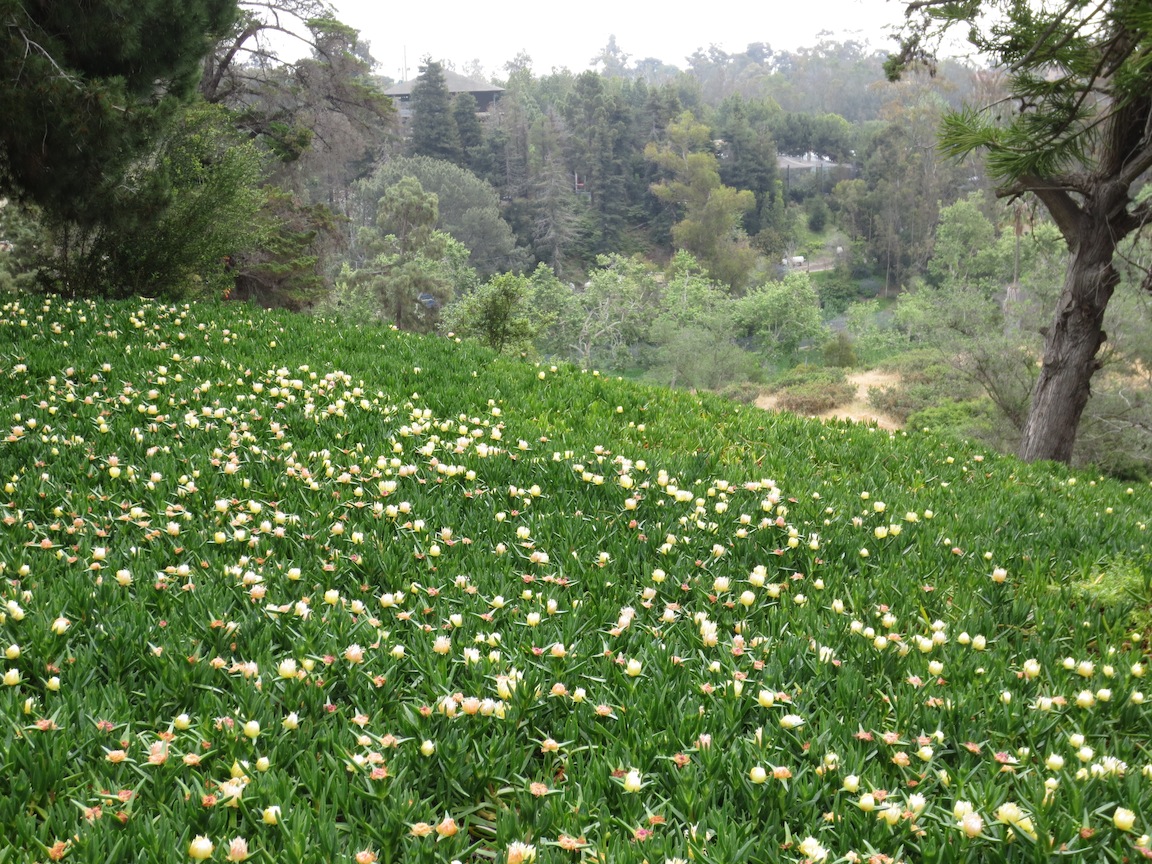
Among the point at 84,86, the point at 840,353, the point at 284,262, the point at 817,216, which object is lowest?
the point at 840,353

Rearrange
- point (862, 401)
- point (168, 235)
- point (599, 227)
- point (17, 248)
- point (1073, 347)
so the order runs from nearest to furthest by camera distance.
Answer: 1. point (1073, 347)
2. point (168, 235)
3. point (17, 248)
4. point (862, 401)
5. point (599, 227)

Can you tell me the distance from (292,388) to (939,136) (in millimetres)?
5375

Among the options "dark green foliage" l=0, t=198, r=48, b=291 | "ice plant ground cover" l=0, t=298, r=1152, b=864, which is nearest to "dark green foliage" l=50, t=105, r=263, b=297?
"dark green foliage" l=0, t=198, r=48, b=291

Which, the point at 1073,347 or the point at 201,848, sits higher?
the point at 1073,347

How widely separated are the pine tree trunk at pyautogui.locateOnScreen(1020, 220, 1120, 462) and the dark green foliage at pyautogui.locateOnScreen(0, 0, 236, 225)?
7855 mm

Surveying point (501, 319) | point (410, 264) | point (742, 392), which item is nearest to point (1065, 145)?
point (501, 319)

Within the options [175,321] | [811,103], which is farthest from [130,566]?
[811,103]

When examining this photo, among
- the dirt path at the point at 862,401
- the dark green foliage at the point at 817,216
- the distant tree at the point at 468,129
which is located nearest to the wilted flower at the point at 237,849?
the dirt path at the point at 862,401

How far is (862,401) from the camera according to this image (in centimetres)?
2408

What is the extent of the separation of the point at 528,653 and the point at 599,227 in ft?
164

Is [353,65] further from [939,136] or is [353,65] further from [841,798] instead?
[841,798]

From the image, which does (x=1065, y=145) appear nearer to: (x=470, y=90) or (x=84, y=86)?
(x=84, y=86)

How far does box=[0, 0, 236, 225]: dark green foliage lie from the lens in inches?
212

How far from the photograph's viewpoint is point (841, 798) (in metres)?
1.66
